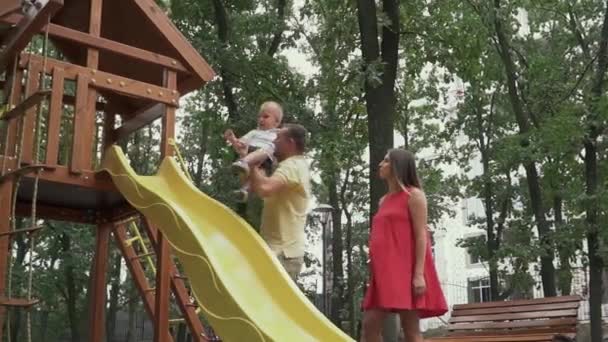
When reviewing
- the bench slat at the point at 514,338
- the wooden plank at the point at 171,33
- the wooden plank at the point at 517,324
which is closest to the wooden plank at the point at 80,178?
the wooden plank at the point at 171,33

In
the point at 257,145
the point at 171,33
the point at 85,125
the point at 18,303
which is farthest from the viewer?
the point at 171,33

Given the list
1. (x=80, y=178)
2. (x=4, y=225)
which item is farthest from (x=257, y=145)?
(x=4, y=225)

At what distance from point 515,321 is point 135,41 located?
211 inches

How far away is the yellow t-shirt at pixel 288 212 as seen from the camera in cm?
476

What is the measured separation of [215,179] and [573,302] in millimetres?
8080

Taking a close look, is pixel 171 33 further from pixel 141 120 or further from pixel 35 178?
pixel 35 178

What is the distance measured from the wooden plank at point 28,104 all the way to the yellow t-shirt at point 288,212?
1.54 meters

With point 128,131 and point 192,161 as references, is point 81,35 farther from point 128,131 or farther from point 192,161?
point 192,161

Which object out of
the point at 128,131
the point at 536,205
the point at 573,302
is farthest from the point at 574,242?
the point at 128,131

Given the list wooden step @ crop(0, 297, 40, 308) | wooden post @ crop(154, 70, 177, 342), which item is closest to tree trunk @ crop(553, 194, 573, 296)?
wooden post @ crop(154, 70, 177, 342)

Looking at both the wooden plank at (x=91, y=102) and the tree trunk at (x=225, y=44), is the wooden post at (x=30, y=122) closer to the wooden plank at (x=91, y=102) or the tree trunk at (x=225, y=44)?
the wooden plank at (x=91, y=102)

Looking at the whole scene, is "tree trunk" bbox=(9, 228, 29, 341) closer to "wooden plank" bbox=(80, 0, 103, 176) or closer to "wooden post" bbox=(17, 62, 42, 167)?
"wooden plank" bbox=(80, 0, 103, 176)

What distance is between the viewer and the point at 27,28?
420 centimetres

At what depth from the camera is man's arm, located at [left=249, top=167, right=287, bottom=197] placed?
4.64m
